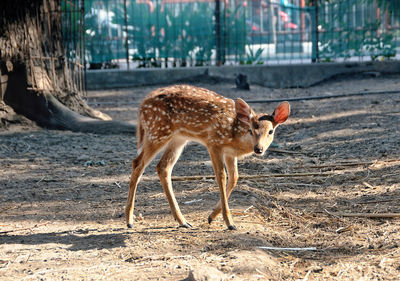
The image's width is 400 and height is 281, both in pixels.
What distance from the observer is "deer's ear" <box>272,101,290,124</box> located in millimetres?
5402

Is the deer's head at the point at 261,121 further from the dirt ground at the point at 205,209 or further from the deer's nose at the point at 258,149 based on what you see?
the dirt ground at the point at 205,209

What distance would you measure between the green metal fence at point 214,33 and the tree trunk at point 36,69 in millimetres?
5655

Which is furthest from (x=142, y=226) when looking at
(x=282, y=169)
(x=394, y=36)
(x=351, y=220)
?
(x=394, y=36)

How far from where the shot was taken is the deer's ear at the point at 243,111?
5.44 m

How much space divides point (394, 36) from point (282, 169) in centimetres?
951

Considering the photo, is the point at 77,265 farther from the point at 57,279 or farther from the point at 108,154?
the point at 108,154

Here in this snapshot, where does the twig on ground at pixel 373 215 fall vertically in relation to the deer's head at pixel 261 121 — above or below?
below

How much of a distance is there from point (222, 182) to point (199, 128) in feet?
1.89

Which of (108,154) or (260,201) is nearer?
(260,201)

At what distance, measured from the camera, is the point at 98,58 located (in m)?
15.7

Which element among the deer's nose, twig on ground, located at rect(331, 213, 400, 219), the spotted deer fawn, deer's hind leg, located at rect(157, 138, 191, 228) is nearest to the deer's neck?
the spotted deer fawn

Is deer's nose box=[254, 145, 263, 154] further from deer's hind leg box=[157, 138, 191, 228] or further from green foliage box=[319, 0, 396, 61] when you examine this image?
green foliage box=[319, 0, 396, 61]

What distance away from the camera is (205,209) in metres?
6.00

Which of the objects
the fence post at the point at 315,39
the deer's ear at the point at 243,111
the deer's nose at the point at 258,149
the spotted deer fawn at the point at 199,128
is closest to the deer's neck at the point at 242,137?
the spotted deer fawn at the point at 199,128
